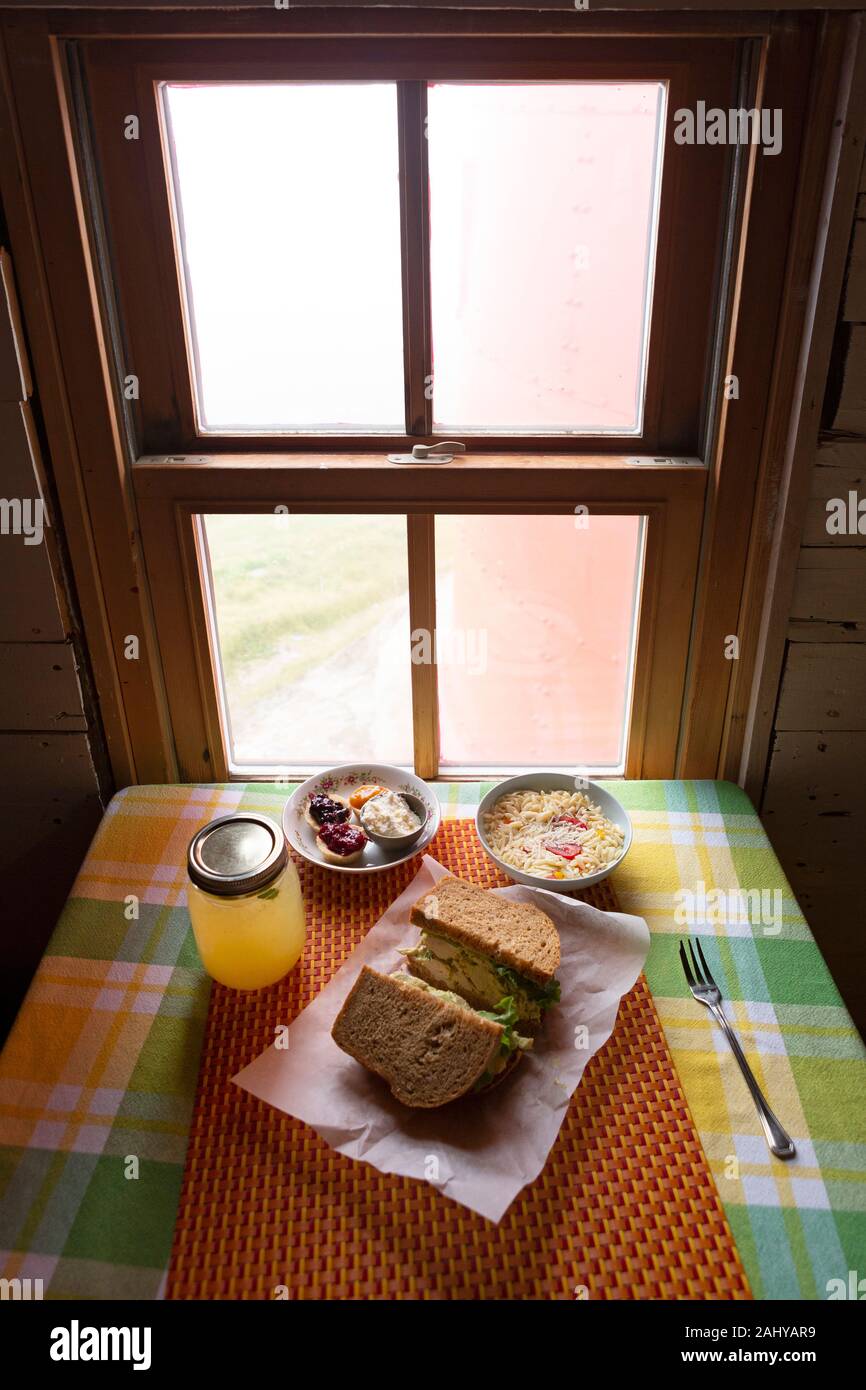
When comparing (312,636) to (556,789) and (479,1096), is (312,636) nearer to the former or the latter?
(556,789)

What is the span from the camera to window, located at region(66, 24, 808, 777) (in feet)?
4.09

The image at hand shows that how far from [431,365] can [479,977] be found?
2.94 feet

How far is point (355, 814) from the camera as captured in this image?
4.68 ft

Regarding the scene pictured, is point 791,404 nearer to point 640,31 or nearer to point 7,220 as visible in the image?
point 640,31

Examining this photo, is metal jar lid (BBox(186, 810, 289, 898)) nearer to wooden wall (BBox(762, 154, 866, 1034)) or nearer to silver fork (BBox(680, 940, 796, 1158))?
silver fork (BBox(680, 940, 796, 1158))

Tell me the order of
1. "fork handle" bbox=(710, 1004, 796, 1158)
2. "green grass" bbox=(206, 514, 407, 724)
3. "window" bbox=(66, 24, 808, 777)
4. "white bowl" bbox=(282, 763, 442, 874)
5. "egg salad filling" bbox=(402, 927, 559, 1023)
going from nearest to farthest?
"fork handle" bbox=(710, 1004, 796, 1158), "egg salad filling" bbox=(402, 927, 559, 1023), "window" bbox=(66, 24, 808, 777), "white bowl" bbox=(282, 763, 442, 874), "green grass" bbox=(206, 514, 407, 724)

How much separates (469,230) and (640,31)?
1.04 feet

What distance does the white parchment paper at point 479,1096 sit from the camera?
3.19 ft

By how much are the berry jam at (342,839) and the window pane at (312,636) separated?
365 mm

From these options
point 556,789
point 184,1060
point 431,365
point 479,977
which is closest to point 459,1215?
point 479,977

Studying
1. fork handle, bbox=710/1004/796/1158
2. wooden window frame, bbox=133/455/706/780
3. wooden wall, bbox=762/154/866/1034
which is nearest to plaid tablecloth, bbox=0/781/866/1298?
fork handle, bbox=710/1004/796/1158

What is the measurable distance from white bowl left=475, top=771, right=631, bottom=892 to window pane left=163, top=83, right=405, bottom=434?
0.59m

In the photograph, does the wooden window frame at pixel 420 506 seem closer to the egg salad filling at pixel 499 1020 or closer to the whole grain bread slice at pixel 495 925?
the whole grain bread slice at pixel 495 925

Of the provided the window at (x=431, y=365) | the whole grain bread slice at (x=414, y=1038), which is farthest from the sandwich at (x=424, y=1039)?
the window at (x=431, y=365)
